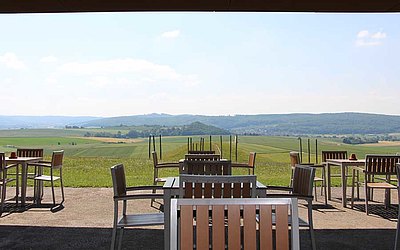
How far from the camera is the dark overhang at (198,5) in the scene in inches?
182

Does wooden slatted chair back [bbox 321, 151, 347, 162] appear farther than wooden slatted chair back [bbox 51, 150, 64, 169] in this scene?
Yes

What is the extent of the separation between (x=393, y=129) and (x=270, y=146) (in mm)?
6721

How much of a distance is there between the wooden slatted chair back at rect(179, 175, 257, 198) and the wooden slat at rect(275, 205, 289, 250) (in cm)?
129

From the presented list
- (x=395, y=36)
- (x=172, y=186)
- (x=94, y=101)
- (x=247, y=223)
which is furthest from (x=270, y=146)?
(x=94, y=101)

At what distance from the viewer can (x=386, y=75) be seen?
2788 cm

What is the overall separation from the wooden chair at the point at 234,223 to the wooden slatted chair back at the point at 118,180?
197cm

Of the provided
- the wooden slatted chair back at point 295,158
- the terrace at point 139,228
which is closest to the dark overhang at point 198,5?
the terrace at point 139,228

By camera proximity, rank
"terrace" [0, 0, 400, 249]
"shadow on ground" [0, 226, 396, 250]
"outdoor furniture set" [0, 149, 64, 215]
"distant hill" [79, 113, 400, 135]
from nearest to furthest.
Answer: "shadow on ground" [0, 226, 396, 250] < "terrace" [0, 0, 400, 249] < "outdoor furniture set" [0, 149, 64, 215] < "distant hill" [79, 113, 400, 135]

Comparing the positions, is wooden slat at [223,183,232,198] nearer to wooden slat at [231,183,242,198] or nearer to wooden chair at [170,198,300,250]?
wooden slat at [231,183,242,198]

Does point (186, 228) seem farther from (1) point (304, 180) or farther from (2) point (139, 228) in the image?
(2) point (139, 228)

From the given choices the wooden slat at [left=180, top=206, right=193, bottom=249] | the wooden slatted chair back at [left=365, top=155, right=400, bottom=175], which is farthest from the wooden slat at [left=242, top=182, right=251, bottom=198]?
the wooden slatted chair back at [left=365, top=155, right=400, bottom=175]

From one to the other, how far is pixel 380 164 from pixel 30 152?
5.94 m

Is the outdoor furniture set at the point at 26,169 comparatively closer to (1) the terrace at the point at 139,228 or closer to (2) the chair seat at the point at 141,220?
(1) the terrace at the point at 139,228

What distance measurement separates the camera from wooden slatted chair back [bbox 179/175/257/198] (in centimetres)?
295
